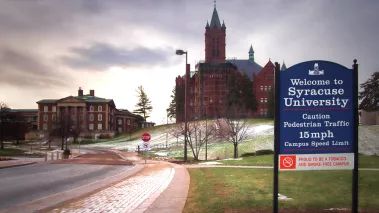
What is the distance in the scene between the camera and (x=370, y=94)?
210ft

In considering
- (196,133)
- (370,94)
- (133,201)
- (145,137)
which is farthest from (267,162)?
(370,94)

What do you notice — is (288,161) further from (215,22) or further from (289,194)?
(215,22)

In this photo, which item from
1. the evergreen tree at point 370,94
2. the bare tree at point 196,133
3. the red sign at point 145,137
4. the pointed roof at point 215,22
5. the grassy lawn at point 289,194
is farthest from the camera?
the pointed roof at point 215,22

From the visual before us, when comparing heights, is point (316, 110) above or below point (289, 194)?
above

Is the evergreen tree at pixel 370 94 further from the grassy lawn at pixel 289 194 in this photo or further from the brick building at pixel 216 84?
the grassy lawn at pixel 289 194

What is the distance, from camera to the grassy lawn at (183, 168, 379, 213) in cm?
888

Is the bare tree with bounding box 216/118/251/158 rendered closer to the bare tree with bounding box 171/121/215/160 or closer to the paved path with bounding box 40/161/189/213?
the bare tree with bounding box 171/121/215/160

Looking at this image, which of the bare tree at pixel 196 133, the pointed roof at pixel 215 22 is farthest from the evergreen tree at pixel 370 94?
the pointed roof at pixel 215 22

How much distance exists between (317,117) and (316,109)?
0.17 m

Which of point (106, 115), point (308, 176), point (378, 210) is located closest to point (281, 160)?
point (378, 210)

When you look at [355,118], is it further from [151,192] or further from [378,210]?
[151,192]

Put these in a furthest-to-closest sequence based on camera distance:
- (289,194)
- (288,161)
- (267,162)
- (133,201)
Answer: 1. (267,162)
2. (289,194)
3. (133,201)
4. (288,161)

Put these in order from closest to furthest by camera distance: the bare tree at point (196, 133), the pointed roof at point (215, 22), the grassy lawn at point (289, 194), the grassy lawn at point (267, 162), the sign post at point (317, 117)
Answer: the sign post at point (317, 117) → the grassy lawn at point (289, 194) → the grassy lawn at point (267, 162) → the bare tree at point (196, 133) → the pointed roof at point (215, 22)

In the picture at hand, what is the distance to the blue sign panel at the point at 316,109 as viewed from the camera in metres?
7.45
